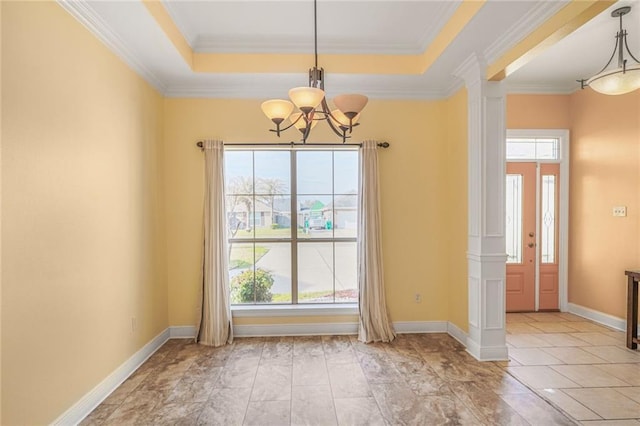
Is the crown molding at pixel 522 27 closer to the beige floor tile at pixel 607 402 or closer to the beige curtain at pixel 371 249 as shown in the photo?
the beige curtain at pixel 371 249

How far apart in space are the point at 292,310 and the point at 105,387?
198cm

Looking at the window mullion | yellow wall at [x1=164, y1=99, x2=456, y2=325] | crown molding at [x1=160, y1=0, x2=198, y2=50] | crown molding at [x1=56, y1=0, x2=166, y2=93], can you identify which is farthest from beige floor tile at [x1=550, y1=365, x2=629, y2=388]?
crown molding at [x1=56, y1=0, x2=166, y2=93]

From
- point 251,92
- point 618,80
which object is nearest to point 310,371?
point 251,92

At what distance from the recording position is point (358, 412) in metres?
2.59

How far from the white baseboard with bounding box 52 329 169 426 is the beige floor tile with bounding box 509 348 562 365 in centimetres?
364

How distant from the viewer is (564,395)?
9.14 ft

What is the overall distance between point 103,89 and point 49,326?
1.81 metres

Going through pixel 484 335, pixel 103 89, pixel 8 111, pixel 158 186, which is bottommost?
pixel 484 335

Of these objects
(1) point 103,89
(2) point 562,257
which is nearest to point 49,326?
(1) point 103,89

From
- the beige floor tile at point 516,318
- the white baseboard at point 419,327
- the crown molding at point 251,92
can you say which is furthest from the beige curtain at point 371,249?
the beige floor tile at point 516,318

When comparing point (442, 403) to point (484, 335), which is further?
point (484, 335)

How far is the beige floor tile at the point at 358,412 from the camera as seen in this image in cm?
246

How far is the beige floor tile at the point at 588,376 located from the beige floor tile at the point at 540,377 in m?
0.07

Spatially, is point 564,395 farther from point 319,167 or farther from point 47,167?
point 47,167
